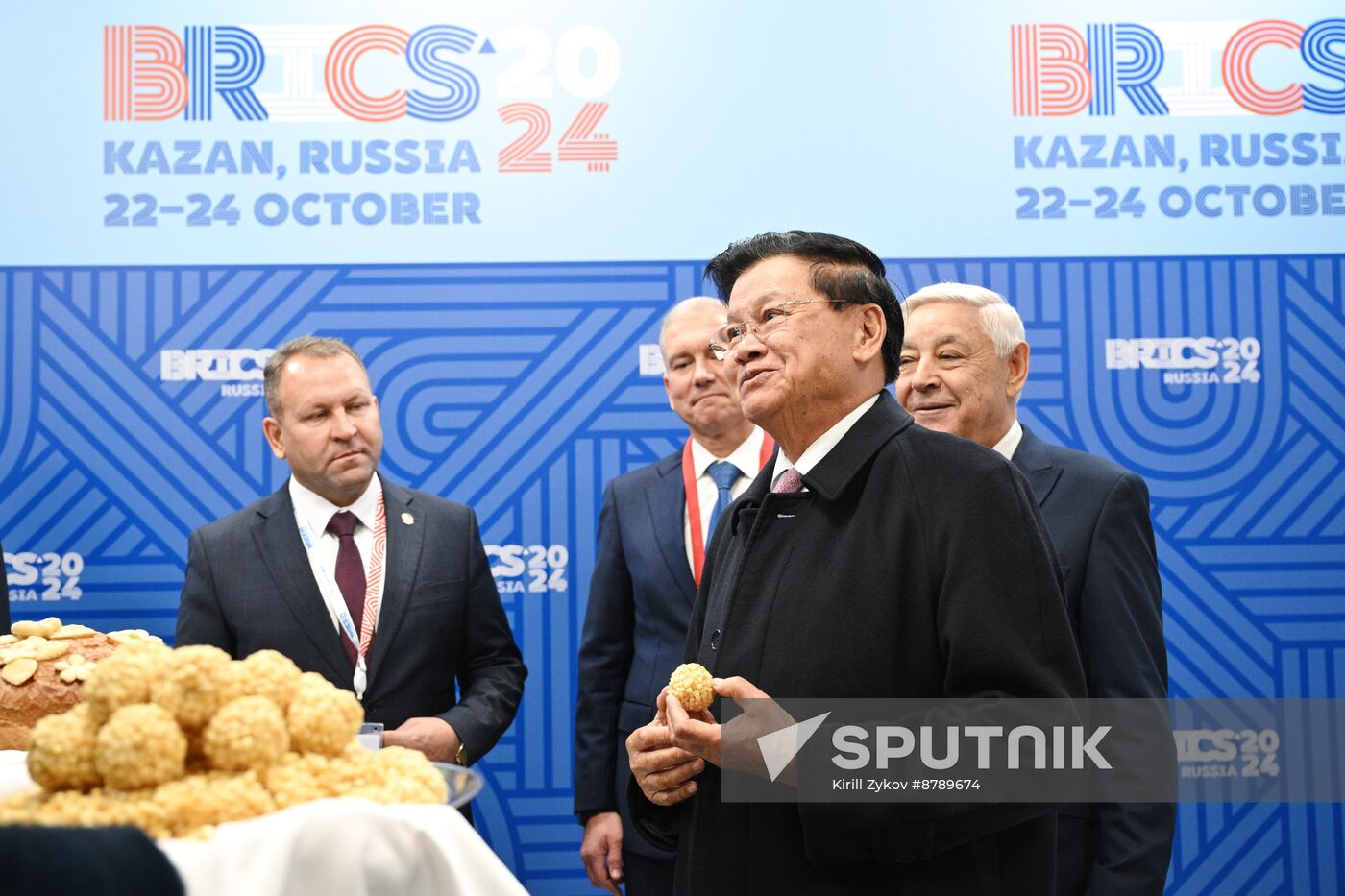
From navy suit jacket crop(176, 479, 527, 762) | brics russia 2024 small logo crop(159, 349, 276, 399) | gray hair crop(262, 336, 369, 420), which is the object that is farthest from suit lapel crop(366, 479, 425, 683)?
brics russia 2024 small logo crop(159, 349, 276, 399)

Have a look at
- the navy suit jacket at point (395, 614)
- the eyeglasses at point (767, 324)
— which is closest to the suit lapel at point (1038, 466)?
the eyeglasses at point (767, 324)

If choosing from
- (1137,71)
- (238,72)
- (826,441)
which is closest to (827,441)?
(826,441)

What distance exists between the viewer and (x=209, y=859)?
44.3 inches

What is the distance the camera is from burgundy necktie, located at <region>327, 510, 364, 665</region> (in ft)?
10.2

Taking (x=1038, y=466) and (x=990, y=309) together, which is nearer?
(x=1038, y=466)

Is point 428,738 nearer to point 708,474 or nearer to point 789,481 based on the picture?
point 708,474

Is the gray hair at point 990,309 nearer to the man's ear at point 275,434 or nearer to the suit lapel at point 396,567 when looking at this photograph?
the suit lapel at point 396,567

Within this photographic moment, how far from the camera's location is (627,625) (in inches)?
135

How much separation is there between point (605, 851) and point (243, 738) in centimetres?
225

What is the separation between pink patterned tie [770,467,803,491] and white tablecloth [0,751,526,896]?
1.02 metres

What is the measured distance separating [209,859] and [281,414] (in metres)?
2.24

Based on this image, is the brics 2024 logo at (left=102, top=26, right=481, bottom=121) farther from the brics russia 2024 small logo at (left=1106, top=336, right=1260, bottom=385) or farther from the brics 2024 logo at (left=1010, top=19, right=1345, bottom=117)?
the brics russia 2024 small logo at (left=1106, top=336, right=1260, bottom=385)

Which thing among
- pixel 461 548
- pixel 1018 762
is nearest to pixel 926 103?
pixel 461 548

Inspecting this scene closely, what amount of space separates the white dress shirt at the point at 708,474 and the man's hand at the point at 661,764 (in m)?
1.25
